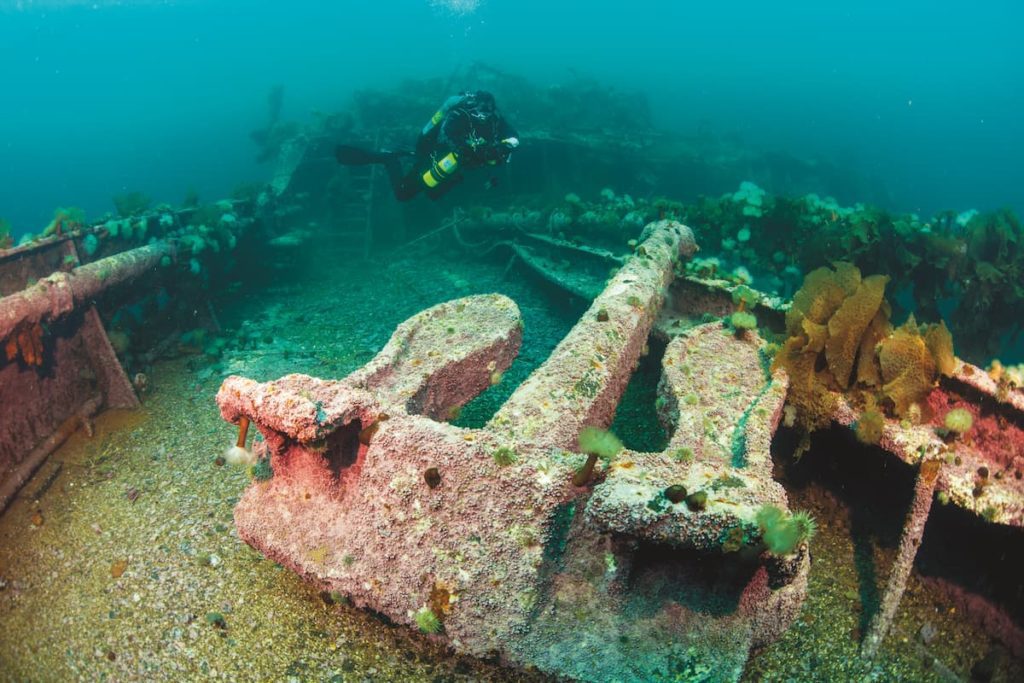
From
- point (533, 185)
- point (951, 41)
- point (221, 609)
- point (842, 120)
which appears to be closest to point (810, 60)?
point (842, 120)

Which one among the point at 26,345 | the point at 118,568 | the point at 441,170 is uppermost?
the point at 441,170

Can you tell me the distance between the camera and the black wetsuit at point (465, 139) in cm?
876

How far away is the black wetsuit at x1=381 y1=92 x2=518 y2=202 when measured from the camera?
876 centimetres

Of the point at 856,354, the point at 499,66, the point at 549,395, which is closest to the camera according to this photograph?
the point at 549,395

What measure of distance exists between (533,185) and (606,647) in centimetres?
1439

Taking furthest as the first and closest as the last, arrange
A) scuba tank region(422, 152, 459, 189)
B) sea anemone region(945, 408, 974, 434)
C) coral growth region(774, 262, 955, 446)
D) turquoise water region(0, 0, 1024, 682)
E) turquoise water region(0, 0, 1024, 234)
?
turquoise water region(0, 0, 1024, 234) → scuba tank region(422, 152, 459, 189) → coral growth region(774, 262, 955, 446) → sea anemone region(945, 408, 974, 434) → turquoise water region(0, 0, 1024, 682)

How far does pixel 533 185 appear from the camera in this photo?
15.4 metres

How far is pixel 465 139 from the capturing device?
29.6ft

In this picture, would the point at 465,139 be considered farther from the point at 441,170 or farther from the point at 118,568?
the point at 118,568

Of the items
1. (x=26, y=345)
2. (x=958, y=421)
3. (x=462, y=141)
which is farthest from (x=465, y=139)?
(x=958, y=421)

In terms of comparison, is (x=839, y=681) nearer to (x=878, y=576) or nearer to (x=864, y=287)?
(x=878, y=576)

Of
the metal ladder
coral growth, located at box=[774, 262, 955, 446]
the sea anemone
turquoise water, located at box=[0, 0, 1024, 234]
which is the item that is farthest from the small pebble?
turquoise water, located at box=[0, 0, 1024, 234]

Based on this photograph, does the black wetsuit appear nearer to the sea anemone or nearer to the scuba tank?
the scuba tank

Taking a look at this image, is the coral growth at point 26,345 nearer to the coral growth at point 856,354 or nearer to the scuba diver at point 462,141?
the scuba diver at point 462,141
